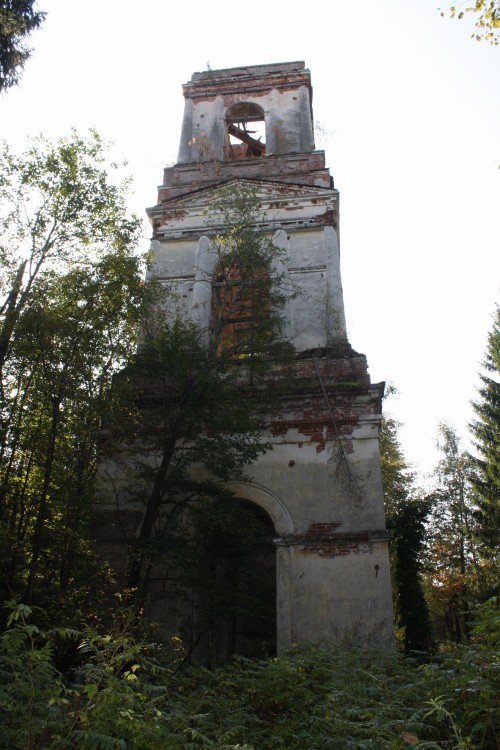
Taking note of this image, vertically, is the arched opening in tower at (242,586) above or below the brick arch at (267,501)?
below

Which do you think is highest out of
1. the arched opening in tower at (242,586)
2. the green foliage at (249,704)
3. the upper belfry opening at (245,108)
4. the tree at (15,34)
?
the upper belfry opening at (245,108)

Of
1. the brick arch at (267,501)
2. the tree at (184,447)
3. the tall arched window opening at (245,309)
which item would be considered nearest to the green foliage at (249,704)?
the tree at (184,447)

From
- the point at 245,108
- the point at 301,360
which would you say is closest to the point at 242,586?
the point at 301,360

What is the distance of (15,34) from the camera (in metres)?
8.93

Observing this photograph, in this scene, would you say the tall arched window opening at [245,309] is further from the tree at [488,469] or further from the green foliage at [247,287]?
the tree at [488,469]

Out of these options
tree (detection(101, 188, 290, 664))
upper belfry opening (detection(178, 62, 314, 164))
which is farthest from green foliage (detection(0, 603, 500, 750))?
upper belfry opening (detection(178, 62, 314, 164))

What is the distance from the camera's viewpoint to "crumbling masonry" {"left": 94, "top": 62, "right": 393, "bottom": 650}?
970 centimetres

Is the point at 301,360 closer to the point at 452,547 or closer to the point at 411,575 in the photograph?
the point at 411,575

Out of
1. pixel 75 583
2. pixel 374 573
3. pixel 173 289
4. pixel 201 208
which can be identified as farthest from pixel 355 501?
pixel 201 208

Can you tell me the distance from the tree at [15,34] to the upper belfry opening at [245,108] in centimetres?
694

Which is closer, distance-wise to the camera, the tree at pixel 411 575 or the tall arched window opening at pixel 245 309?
the tall arched window opening at pixel 245 309

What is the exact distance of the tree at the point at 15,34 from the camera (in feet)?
28.9

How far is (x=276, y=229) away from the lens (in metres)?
14.1

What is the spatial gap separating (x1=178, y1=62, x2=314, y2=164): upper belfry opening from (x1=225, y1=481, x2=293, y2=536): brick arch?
29.6 feet
